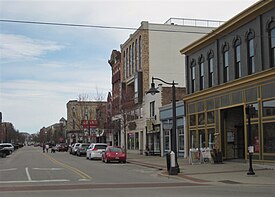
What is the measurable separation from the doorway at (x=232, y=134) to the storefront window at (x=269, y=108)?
5720 mm

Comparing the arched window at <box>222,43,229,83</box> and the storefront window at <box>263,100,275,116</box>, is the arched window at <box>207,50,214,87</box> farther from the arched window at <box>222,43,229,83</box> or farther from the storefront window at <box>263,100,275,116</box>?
the storefront window at <box>263,100,275,116</box>

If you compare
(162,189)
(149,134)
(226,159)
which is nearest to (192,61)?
(226,159)

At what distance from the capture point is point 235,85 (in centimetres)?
2805

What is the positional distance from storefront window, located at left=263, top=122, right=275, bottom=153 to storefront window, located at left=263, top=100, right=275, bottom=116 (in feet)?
1.88

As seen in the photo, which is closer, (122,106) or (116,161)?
(116,161)

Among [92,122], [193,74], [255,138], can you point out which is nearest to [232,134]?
[255,138]

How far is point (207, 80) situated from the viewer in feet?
108

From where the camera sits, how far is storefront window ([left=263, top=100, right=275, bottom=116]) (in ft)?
78.6

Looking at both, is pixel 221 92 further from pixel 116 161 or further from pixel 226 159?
pixel 116 161

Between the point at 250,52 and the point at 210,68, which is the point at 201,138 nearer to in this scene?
the point at 210,68

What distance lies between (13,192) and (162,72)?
36.9 meters

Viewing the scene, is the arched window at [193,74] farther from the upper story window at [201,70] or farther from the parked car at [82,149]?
the parked car at [82,149]

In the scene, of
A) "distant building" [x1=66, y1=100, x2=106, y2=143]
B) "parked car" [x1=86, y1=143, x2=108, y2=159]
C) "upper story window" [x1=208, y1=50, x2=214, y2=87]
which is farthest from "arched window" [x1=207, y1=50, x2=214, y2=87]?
"distant building" [x1=66, y1=100, x2=106, y2=143]

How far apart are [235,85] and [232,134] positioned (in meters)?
4.37
